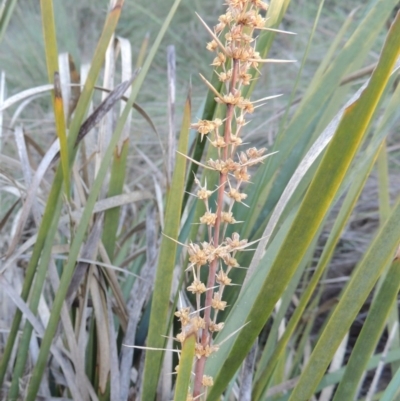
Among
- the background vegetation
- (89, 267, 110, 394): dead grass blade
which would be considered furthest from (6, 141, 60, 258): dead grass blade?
Answer: (89, 267, 110, 394): dead grass blade

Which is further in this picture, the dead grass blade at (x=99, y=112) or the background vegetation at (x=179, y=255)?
the dead grass blade at (x=99, y=112)

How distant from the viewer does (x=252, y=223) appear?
2.60 ft

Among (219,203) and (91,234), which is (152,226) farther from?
(219,203)

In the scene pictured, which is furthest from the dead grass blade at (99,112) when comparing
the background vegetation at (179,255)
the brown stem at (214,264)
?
the brown stem at (214,264)

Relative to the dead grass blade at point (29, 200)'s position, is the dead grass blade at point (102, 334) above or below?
below

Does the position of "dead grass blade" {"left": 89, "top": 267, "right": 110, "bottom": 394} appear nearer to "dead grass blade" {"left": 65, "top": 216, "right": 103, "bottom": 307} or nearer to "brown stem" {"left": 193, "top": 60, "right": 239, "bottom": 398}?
"dead grass blade" {"left": 65, "top": 216, "right": 103, "bottom": 307}

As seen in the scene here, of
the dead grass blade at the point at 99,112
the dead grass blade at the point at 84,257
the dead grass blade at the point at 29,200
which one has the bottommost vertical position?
the dead grass blade at the point at 84,257

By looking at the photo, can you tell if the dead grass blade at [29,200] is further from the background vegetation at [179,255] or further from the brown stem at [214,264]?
the brown stem at [214,264]

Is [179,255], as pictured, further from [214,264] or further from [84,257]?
[214,264]

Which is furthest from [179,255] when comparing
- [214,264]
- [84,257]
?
[214,264]

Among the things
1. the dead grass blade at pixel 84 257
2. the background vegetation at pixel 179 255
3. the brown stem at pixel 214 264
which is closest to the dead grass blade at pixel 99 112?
the background vegetation at pixel 179 255

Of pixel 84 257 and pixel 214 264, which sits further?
pixel 84 257

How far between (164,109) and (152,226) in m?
1.50

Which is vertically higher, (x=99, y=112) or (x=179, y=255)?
(x=99, y=112)
